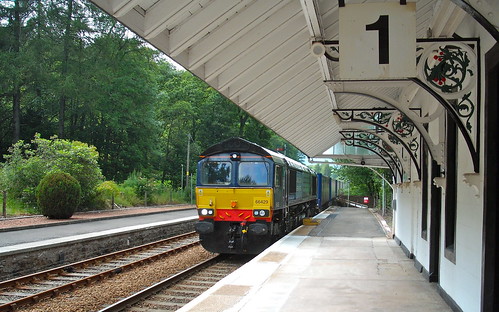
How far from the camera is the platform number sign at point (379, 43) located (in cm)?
427

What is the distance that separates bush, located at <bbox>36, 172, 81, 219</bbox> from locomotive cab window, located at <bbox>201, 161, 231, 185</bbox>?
8.35 m

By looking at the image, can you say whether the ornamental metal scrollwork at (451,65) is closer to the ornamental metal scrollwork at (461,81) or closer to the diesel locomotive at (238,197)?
the ornamental metal scrollwork at (461,81)

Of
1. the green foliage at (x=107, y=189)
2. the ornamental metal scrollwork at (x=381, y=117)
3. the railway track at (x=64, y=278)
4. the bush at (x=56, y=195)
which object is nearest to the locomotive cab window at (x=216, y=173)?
the railway track at (x=64, y=278)

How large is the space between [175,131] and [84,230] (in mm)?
38721

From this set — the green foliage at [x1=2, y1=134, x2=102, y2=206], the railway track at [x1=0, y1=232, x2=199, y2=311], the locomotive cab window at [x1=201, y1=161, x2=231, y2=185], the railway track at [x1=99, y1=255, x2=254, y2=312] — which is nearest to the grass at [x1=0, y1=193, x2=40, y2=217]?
the green foliage at [x1=2, y1=134, x2=102, y2=206]

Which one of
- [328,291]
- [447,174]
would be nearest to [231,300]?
[328,291]

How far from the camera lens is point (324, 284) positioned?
25.1 feet

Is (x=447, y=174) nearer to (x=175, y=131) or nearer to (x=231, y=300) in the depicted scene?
(x=231, y=300)

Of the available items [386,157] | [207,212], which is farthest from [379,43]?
[386,157]

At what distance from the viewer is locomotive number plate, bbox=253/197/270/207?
12188 mm

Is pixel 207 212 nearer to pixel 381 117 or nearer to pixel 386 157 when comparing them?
pixel 381 117

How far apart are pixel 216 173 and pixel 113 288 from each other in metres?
4.51

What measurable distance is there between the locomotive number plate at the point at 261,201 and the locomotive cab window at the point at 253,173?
1.39ft

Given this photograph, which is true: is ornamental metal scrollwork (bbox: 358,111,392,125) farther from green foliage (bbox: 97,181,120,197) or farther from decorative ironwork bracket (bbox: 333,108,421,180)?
green foliage (bbox: 97,181,120,197)
